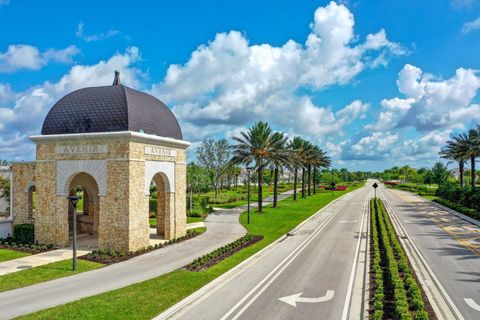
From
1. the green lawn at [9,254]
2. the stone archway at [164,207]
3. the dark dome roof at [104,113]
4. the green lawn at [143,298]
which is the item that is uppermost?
the dark dome roof at [104,113]

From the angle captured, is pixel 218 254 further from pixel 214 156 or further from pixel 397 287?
pixel 214 156

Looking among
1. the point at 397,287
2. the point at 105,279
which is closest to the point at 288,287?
the point at 397,287

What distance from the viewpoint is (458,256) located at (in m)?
20.8

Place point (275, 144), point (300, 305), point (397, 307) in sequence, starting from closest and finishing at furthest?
1. point (397, 307)
2. point (300, 305)
3. point (275, 144)

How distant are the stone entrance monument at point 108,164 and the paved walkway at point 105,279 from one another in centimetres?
234

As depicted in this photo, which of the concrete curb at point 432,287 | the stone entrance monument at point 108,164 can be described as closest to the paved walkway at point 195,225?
the stone entrance monument at point 108,164

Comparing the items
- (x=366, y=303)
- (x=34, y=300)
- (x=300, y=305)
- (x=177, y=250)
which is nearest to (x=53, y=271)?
(x=34, y=300)

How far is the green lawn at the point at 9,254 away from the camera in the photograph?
67.7 ft

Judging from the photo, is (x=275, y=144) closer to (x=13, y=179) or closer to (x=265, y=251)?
(x=265, y=251)

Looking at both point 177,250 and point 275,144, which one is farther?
point 275,144

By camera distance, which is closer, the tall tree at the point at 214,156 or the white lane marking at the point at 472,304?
the white lane marking at the point at 472,304

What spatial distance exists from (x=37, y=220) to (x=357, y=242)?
22.2 metres

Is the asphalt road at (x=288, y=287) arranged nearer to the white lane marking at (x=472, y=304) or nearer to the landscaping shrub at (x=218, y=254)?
the landscaping shrub at (x=218, y=254)

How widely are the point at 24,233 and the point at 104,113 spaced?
1074cm
